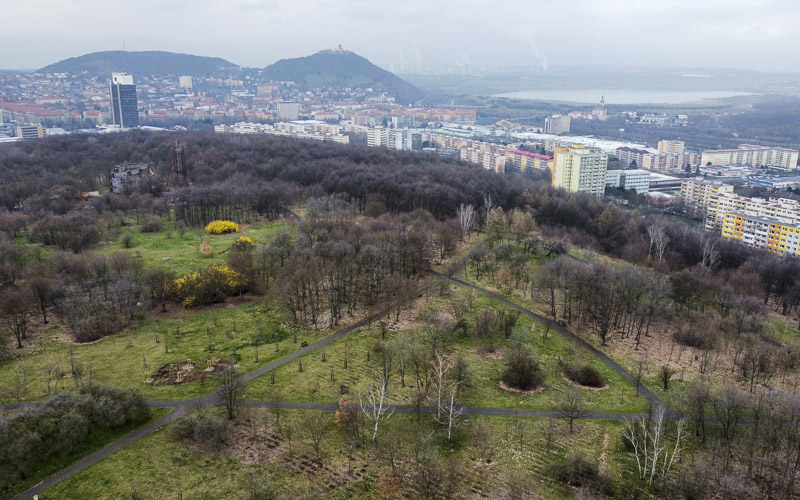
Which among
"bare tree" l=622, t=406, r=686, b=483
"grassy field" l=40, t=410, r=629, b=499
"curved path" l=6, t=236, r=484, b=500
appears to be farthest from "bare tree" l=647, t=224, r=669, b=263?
"grassy field" l=40, t=410, r=629, b=499

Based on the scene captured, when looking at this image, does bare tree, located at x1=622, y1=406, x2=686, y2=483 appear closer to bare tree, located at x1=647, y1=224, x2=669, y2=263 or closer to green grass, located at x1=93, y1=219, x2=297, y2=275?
bare tree, located at x1=647, y1=224, x2=669, y2=263

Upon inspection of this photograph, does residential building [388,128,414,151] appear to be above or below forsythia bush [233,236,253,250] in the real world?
above

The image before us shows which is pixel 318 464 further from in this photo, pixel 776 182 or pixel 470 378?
pixel 776 182

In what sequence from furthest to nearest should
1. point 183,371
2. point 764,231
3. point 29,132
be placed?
point 29,132 → point 764,231 → point 183,371

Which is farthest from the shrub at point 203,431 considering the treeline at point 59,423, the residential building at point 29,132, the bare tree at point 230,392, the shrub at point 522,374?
the residential building at point 29,132

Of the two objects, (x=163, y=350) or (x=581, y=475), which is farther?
(x=163, y=350)

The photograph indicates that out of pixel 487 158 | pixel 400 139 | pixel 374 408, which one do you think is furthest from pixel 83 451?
pixel 400 139

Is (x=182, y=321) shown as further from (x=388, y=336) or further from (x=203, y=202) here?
(x=203, y=202)
